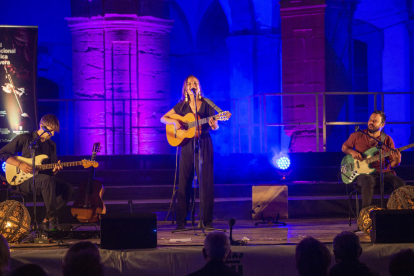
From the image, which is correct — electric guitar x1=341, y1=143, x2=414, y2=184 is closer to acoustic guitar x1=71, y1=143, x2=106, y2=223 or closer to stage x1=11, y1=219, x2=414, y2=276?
stage x1=11, y1=219, x2=414, y2=276

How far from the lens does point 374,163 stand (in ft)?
21.2

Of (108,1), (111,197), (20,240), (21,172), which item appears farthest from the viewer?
(108,1)

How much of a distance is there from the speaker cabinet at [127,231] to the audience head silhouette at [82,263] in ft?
5.52

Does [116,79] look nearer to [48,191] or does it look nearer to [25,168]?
[25,168]

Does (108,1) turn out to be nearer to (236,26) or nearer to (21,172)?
(236,26)

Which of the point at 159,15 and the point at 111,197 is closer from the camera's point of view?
the point at 111,197

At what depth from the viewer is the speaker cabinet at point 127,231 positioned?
4871mm

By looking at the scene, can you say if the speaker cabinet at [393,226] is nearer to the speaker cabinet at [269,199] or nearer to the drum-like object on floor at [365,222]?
the drum-like object on floor at [365,222]

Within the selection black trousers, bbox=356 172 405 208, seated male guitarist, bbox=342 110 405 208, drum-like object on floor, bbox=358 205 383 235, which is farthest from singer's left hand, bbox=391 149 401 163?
drum-like object on floor, bbox=358 205 383 235

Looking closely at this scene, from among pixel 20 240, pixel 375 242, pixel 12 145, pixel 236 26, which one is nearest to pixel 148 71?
pixel 236 26

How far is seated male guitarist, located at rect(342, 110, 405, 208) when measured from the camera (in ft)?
20.4

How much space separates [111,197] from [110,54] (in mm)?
5042

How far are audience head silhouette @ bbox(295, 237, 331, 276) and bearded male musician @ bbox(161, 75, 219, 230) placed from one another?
258 centimetres

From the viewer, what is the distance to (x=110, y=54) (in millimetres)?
11898
